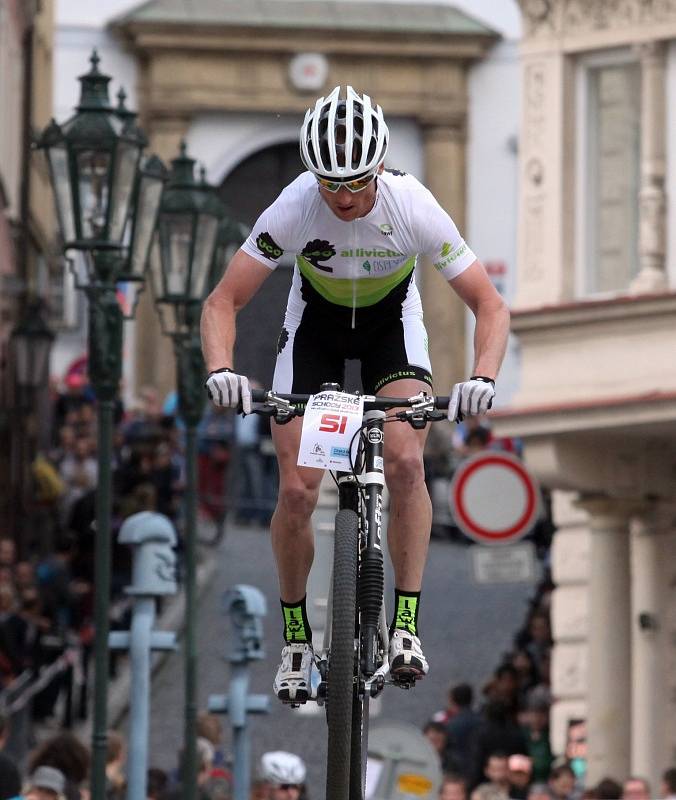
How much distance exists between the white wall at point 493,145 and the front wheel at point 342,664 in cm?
3696

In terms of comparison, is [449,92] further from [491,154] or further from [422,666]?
[422,666]

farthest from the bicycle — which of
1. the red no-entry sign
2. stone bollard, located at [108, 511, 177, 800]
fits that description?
the red no-entry sign

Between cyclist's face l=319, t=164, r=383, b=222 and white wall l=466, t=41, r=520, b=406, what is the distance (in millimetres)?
36500

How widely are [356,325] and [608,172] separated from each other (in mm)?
13488

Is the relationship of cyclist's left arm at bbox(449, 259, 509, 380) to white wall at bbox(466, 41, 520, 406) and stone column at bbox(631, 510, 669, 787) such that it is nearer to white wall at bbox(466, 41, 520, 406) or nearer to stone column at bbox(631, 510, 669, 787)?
stone column at bbox(631, 510, 669, 787)

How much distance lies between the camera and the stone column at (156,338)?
49.2 m

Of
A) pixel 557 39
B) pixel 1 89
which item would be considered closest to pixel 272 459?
pixel 1 89

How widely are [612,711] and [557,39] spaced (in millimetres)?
5346

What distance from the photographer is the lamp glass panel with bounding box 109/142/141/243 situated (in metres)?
18.4

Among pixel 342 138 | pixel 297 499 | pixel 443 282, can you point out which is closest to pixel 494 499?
pixel 297 499

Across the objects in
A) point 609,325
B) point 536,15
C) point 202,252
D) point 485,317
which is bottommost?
point 485,317

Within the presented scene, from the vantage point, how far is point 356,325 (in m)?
12.5

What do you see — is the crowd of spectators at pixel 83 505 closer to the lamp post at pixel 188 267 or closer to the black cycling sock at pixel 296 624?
the lamp post at pixel 188 267

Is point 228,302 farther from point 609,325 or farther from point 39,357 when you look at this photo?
point 39,357
